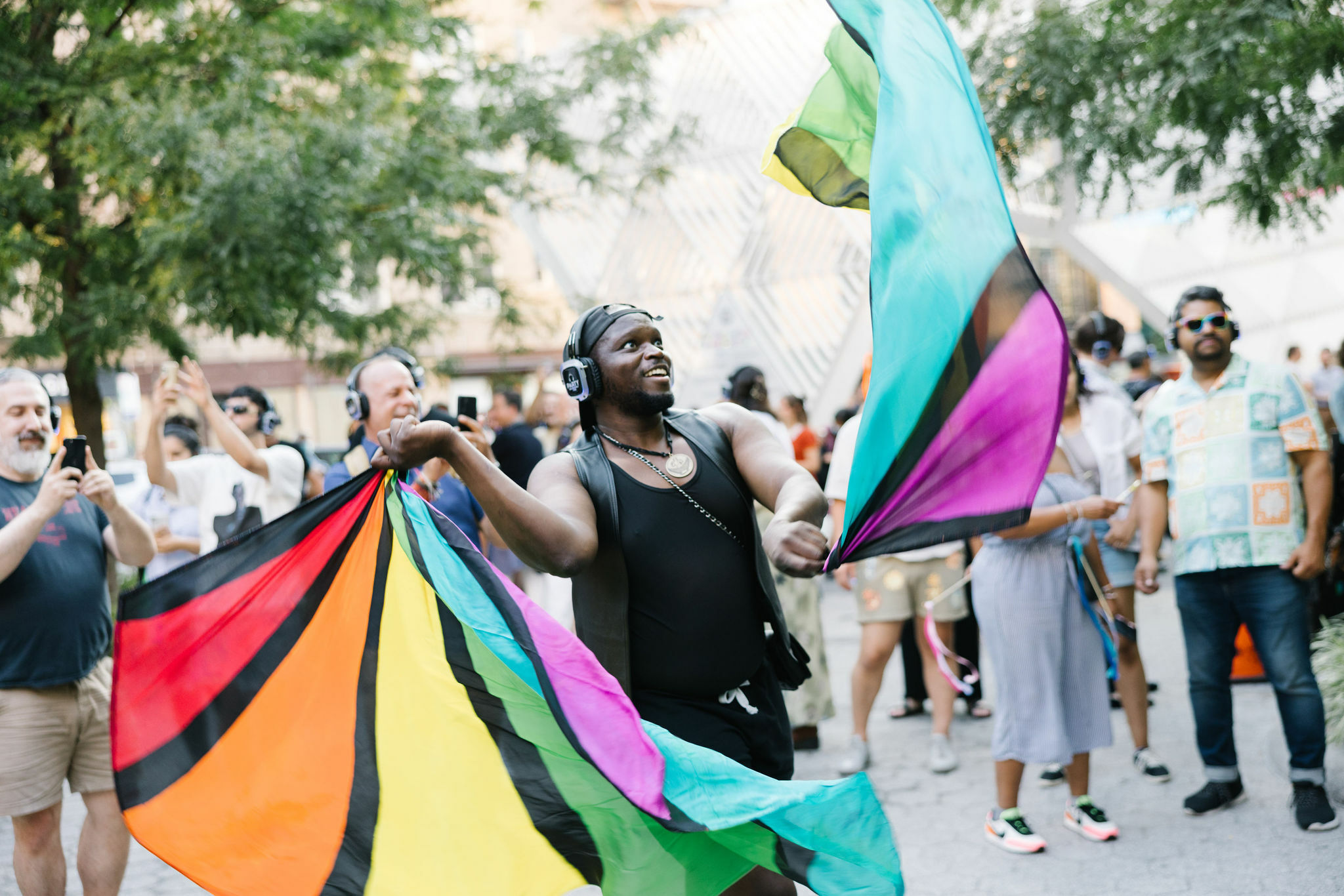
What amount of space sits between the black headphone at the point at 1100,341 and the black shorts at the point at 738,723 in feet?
19.0

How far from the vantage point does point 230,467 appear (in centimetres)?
696

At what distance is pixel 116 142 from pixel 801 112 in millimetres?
6922

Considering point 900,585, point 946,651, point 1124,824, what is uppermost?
point 900,585

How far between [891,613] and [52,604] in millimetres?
4214

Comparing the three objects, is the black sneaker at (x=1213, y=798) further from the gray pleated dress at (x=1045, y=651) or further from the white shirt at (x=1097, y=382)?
the white shirt at (x=1097, y=382)

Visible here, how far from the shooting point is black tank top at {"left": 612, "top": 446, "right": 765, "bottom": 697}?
3.29 m

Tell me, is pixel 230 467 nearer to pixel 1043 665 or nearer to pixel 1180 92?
pixel 1043 665

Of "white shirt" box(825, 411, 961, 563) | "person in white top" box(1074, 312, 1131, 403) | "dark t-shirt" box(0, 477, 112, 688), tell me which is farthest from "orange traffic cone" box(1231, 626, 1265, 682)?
"dark t-shirt" box(0, 477, 112, 688)

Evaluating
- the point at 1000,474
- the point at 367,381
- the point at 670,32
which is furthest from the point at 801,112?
the point at 670,32

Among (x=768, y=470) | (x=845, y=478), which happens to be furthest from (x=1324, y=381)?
(x=768, y=470)

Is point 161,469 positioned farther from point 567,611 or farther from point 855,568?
point 855,568

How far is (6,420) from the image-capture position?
450 cm

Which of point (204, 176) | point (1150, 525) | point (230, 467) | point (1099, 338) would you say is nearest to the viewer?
point (1150, 525)

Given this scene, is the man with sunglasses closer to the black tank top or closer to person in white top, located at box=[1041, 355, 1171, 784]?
person in white top, located at box=[1041, 355, 1171, 784]
